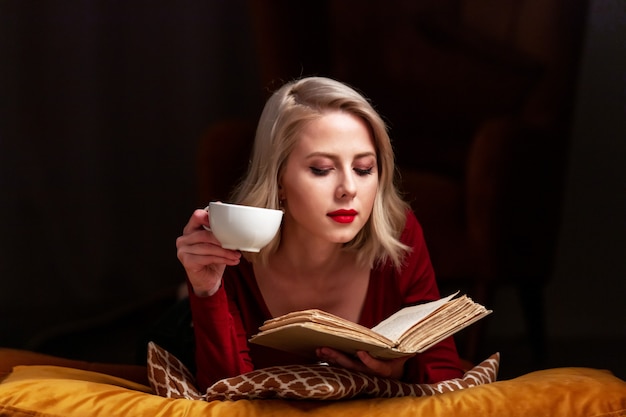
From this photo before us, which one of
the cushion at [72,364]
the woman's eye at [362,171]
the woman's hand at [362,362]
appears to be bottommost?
the cushion at [72,364]

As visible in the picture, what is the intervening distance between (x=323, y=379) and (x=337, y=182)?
10.7 inches

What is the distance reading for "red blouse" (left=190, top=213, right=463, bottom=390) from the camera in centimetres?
137

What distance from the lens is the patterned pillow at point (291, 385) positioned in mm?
1237

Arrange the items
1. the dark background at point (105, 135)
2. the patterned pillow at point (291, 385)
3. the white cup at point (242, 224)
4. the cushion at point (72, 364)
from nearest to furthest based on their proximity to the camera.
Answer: the white cup at point (242, 224) → the patterned pillow at point (291, 385) → the cushion at point (72, 364) → the dark background at point (105, 135)

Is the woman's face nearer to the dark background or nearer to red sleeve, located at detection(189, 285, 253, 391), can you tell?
red sleeve, located at detection(189, 285, 253, 391)

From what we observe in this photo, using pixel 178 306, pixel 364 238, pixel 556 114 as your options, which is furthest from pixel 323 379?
pixel 556 114

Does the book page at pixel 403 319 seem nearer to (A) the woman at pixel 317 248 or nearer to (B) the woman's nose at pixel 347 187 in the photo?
(A) the woman at pixel 317 248

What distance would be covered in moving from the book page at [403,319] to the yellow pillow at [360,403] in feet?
0.33

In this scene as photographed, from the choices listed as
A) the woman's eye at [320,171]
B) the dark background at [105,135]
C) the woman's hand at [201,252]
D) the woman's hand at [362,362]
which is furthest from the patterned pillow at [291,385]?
the dark background at [105,135]

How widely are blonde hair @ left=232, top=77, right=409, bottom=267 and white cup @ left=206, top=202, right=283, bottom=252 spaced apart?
0.55 feet

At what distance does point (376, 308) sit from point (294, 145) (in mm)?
296

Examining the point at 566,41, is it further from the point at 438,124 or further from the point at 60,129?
the point at 60,129

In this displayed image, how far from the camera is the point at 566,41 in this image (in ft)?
8.19

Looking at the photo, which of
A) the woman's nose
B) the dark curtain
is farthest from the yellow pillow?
the dark curtain
